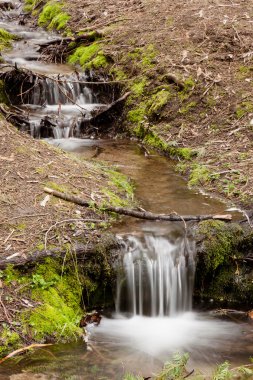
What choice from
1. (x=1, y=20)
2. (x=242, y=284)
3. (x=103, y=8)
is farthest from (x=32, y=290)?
(x=1, y=20)

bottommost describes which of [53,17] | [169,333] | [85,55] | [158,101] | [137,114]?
[169,333]

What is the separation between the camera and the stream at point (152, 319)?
15.6ft

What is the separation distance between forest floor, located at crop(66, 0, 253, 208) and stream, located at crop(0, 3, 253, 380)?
87 cm

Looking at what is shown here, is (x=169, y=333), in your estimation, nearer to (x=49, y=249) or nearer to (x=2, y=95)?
(x=49, y=249)

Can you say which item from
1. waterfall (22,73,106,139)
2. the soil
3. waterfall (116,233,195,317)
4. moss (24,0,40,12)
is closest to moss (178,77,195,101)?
waterfall (22,73,106,139)

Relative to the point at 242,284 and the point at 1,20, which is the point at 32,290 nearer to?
the point at 242,284

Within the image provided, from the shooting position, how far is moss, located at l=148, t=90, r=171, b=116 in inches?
408

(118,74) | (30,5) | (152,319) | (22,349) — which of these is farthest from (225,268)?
(30,5)

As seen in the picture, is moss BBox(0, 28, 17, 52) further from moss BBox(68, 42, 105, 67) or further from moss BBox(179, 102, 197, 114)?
moss BBox(179, 102, 197, 114)

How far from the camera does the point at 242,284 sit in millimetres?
6223

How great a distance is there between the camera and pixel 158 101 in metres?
10.5

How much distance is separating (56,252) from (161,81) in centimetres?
634

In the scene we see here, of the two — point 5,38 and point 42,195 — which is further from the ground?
point 5,38

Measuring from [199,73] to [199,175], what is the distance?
328cm
